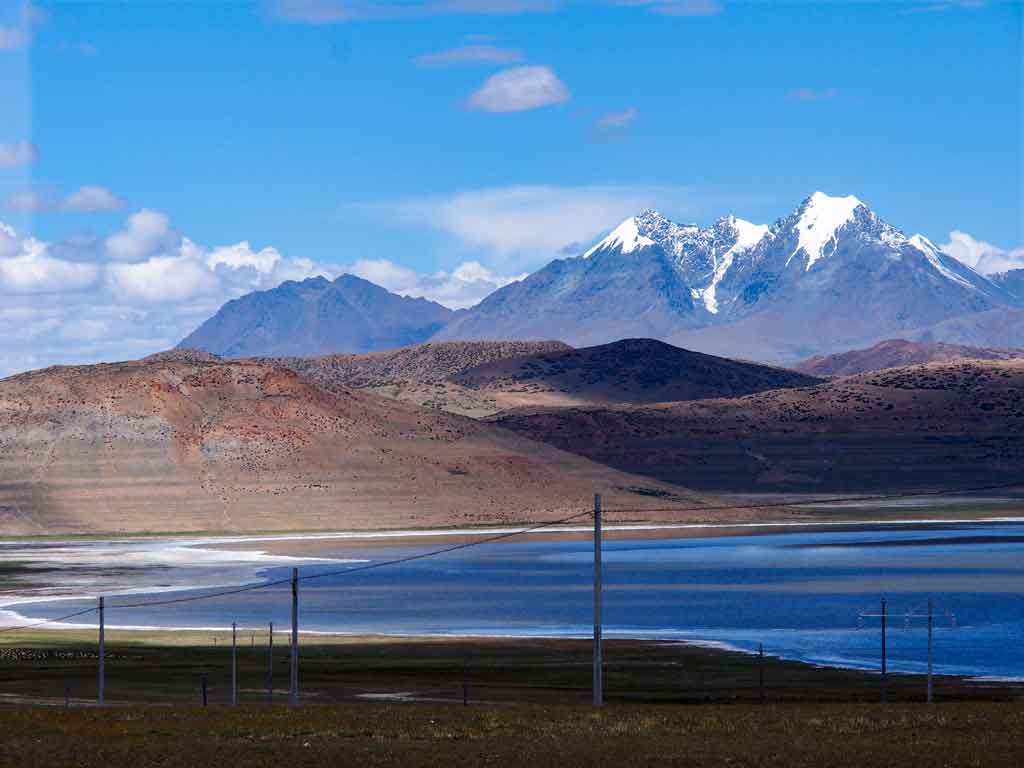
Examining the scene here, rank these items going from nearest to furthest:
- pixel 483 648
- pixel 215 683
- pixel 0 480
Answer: pixel 215 683, pixel 483 648, pixel 0 480

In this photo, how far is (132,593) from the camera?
105 m

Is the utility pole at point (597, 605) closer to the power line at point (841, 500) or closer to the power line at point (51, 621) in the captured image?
the power line at point (51, 621)

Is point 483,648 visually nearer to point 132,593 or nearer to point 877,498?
point 132,593

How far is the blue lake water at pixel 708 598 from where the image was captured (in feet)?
256

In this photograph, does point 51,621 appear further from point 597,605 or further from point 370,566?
point 597,605

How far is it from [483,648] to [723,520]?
101615mm

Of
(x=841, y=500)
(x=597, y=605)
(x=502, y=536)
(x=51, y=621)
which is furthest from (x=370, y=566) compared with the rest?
(x=841, y=500)

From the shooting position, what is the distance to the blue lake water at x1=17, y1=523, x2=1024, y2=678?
77.9 m

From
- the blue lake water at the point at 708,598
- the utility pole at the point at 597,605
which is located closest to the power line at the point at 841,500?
the blue lake water at the point at 708,598

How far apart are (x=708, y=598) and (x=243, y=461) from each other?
8542 cm

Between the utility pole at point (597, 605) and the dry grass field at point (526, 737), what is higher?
the utility pole at point (597, 605)

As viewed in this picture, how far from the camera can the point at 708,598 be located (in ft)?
323

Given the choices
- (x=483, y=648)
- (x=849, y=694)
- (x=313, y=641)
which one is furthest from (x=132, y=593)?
(x=849, y=694)

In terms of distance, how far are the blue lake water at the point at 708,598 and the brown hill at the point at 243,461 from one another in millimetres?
27093
